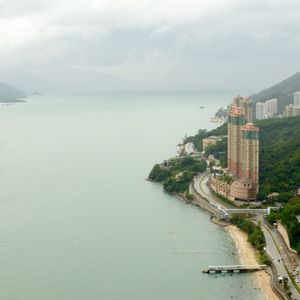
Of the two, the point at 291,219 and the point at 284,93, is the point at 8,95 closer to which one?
the point at 284,93

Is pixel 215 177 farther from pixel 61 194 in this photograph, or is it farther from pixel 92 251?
pixel 92 251

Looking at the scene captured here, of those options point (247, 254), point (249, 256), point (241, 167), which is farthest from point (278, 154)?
point (249, 256)

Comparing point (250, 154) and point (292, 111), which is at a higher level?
point (292, 111)

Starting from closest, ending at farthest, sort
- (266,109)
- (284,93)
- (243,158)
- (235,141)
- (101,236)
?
(101,236) < (243,158) < (235,141) < (266,109) < (284,93)

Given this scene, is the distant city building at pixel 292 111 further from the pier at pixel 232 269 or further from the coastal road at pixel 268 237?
the pier at pixel 232 269

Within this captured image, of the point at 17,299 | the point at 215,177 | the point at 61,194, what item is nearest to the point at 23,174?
the point at 61,194

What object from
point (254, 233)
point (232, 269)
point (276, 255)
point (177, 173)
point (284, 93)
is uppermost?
point (284, 93)

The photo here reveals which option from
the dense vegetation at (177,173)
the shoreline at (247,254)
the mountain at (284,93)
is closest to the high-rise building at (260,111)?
the mountain at (284,93)
